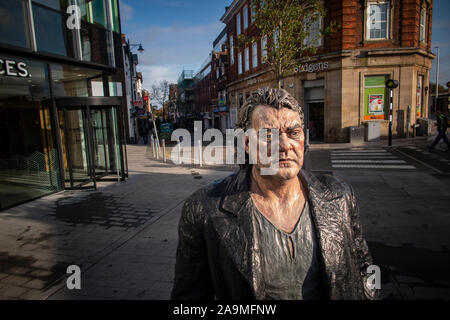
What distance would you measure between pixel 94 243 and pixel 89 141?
446 centimetres

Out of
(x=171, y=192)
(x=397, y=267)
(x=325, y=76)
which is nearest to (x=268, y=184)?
(x=397, y=267)

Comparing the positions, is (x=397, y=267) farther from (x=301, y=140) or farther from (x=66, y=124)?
(x=66, y=124)

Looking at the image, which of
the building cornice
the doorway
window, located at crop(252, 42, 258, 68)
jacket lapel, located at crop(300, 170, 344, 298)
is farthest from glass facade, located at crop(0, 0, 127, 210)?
the building cornice

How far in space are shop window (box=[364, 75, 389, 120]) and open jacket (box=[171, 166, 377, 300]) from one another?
63.1 ft

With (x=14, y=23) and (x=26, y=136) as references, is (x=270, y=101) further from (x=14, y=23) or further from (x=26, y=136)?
(x=26, y=136)

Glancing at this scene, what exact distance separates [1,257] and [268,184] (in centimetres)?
470

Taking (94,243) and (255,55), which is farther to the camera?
(255,55)

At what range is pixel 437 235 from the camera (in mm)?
4594

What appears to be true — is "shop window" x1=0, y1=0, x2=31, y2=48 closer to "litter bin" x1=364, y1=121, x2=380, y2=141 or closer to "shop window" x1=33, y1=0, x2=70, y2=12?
"shop window" x1=33, y1=0, x2=70, y2=12

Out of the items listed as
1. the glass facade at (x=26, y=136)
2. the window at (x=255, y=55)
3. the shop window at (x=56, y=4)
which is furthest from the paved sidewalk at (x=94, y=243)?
the window at (x=255, y=55)

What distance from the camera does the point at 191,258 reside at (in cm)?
143

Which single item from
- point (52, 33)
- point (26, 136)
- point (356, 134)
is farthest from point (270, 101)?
point (356, 134)
